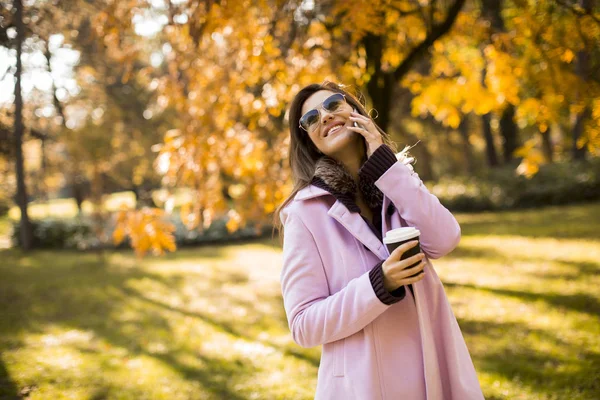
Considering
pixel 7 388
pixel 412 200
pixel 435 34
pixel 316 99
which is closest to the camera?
pixel 412 200

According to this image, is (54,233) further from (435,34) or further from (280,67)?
(435,34)

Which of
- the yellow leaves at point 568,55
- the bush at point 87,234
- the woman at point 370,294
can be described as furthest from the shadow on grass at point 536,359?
the bush at point 87,234

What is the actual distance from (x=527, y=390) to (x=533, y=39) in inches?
128

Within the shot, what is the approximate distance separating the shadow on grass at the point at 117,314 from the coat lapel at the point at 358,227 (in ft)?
11.0

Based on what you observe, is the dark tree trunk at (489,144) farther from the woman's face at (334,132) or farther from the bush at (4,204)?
the woman's face at (334,132)

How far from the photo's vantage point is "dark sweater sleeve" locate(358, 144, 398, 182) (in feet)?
5.96

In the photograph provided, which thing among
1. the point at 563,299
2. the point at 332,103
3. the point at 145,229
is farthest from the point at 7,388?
the point at 563,299

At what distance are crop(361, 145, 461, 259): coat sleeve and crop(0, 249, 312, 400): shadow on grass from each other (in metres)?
3.41

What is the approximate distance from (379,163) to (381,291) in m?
0.48

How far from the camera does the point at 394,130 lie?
2327 centimetres

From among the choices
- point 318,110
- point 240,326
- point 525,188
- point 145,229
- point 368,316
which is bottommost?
point 240,326

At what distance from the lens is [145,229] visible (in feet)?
16.5

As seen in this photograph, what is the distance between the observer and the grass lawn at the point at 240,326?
4.75 metres

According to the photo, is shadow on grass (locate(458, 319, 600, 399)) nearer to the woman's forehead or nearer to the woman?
the woman
